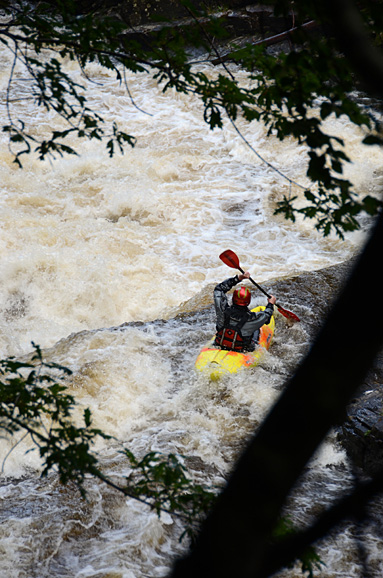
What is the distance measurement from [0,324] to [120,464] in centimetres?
353

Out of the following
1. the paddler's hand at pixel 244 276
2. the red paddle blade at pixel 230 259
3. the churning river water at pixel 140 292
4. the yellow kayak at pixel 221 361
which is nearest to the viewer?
the churning river water at pixel 140 292

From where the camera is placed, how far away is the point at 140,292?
302 inches

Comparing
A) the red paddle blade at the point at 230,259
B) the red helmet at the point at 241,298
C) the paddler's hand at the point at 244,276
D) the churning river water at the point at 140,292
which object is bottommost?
the churning river water at the point at 140,292

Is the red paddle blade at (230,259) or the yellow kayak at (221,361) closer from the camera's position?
the yellow kayak at (221,361)

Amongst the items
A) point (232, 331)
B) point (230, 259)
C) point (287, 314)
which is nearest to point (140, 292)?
point (230, 259)

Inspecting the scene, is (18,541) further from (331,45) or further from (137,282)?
(137,282)

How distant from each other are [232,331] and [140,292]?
2837mm

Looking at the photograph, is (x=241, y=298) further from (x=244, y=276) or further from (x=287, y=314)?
(x=287, y=314)

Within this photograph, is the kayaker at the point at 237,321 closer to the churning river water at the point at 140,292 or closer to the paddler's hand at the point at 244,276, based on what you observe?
the paddler's hand at the point at 244,276

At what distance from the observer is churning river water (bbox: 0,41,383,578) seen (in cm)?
360

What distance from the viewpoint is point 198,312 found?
6.50 metres

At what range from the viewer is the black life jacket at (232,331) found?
5.09 metres

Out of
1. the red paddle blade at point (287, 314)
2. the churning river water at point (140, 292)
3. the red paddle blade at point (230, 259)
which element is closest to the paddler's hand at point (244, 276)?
the red paddle blade at point (230, 259)

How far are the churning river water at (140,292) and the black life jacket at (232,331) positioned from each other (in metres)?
0.37
